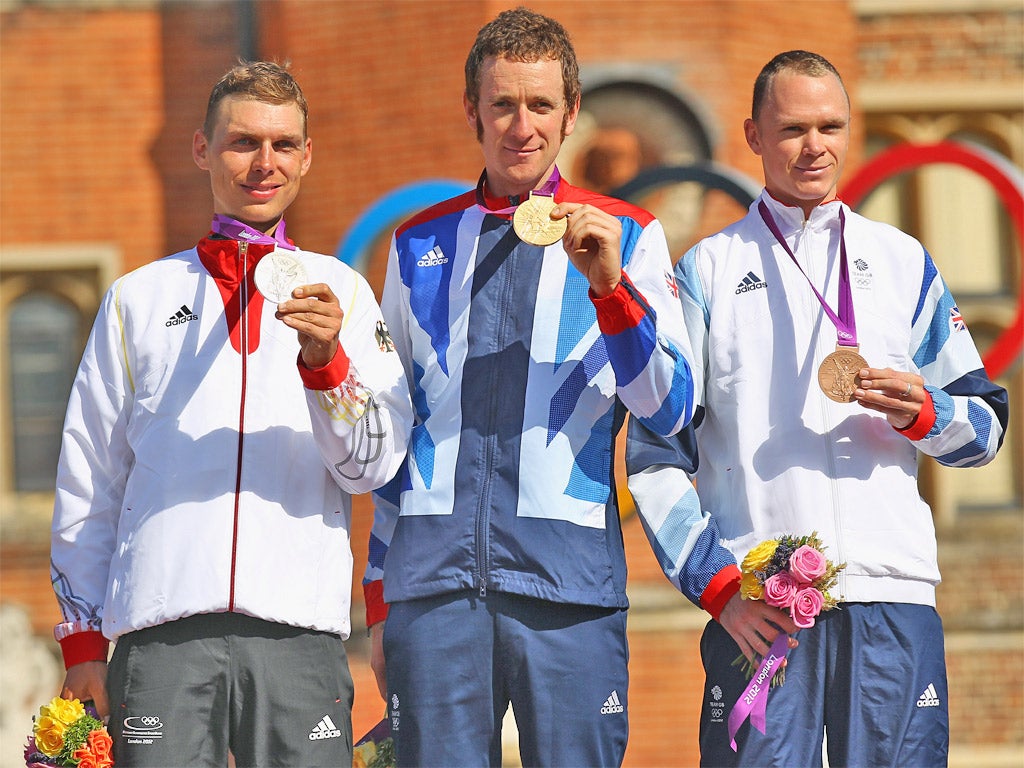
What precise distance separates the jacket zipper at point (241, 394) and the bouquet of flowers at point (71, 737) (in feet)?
1.43

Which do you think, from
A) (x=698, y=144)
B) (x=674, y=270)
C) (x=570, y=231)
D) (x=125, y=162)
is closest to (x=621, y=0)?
(x=698, y=144)

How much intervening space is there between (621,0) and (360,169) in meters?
1.87

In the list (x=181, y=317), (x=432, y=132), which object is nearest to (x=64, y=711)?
(x=181, y=317)

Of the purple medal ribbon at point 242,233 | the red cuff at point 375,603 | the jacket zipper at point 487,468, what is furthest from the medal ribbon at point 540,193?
the red cuff at point 375,603

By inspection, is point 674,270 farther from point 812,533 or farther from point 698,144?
point 698,144

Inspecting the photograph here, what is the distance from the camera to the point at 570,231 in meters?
3.26

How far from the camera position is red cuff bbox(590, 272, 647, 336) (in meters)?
3.31

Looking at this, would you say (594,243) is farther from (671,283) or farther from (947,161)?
(947,161)

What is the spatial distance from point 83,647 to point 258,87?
145 centimetres

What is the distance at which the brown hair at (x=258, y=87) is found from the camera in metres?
3.68

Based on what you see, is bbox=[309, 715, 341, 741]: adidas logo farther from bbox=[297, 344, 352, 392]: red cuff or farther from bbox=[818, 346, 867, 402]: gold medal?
bbox=[818, 346, 867, 402]: gold medal

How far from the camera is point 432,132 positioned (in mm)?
8703

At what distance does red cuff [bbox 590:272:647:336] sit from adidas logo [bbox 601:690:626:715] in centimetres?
84

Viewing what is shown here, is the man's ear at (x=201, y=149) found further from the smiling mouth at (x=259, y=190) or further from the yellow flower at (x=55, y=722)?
the yellow flower at (x=55, y=722)
